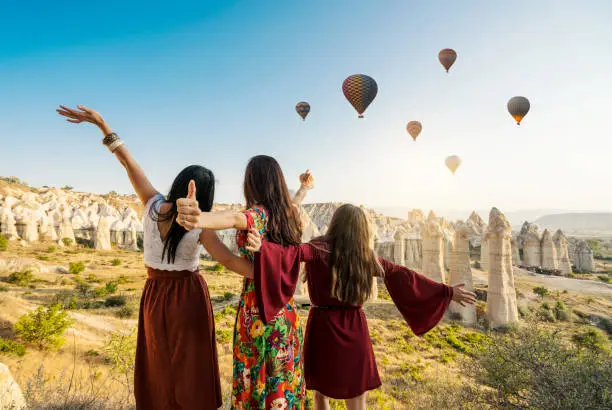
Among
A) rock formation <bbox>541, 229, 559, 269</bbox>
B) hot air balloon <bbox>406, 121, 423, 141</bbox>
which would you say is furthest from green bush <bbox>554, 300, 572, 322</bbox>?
rock formation <bbox>541, 229, 559, 269</bbox>

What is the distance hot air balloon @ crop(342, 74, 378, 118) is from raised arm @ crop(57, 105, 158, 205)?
45.6 ft

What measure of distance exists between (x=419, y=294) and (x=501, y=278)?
48.7ft

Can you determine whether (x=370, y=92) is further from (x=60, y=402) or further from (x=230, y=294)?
(x=60, y=402)

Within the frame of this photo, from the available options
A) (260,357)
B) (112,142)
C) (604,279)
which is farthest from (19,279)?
(604,279)

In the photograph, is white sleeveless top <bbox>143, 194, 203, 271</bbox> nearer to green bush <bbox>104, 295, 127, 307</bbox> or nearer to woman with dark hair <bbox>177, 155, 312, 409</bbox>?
woman with dark hair <bbox>177, 155, 312, 409</bbox>

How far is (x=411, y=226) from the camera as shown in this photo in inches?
1873

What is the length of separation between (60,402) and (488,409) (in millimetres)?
5995

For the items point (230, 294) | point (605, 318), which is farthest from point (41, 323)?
point (605, 318)

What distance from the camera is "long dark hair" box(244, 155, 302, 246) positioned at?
214 centimetres

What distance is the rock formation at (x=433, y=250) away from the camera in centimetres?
1816

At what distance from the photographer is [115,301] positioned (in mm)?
14797

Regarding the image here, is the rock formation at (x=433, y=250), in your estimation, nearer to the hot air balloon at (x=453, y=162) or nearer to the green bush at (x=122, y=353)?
the hot air balloon at (x=453, y=162)

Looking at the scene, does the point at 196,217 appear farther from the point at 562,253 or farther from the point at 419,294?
the point at 562,253

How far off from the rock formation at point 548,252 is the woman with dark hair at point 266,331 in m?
39.5
